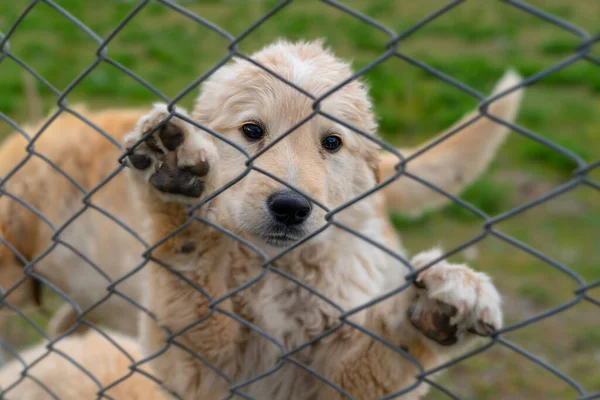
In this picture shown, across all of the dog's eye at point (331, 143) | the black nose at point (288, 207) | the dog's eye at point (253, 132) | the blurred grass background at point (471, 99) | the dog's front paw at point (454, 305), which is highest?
the blurred grass background at point (471, 99)

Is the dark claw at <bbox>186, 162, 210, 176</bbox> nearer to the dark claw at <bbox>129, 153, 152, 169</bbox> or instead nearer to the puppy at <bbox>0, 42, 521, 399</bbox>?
the puppy at <bbox>0, 42, 521, 399</bbox>

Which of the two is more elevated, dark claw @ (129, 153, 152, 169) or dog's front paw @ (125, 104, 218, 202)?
dog's front paw @ (125, 104, 218, 202)

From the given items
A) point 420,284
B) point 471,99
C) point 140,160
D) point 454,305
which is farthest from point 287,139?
point 471,99

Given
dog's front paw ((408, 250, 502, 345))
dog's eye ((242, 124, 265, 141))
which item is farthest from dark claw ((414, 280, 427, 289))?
dog's eye ((242, 124, 265, 141))

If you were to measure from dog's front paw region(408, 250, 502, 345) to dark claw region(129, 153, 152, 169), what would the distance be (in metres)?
0.78

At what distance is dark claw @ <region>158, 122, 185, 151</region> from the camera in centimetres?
161

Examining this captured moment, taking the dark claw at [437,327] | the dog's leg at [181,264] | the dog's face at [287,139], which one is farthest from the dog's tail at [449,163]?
the dark claw at [437,327]

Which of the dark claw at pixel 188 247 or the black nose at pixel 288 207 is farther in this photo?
the dark claw at pixel 188 247

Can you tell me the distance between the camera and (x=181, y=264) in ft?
6.42

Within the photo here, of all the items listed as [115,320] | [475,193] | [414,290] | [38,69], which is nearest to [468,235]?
[475,193]

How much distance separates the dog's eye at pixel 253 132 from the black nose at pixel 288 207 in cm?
28

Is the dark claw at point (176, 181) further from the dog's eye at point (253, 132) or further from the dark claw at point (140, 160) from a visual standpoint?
the dog's eye at point (253, 132)

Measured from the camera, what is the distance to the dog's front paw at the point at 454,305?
5.10 ft

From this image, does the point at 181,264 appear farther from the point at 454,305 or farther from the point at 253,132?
the point at 454,305
